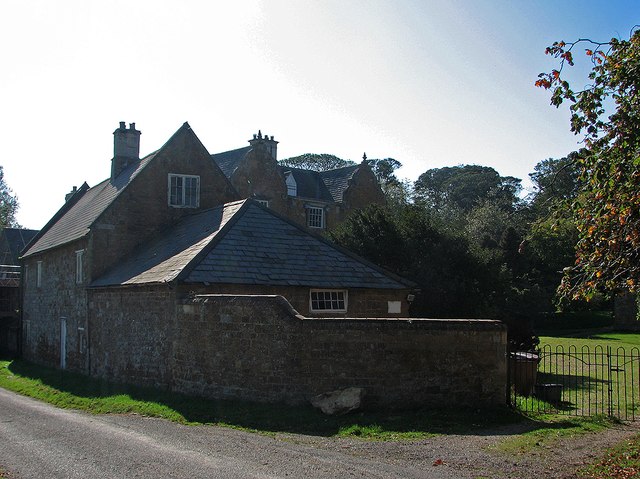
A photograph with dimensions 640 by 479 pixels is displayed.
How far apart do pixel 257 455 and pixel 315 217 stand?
1496 inches

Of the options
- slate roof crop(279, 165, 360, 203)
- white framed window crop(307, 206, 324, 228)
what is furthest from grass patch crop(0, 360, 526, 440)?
slate roof crop(279, 165, 360, 203)

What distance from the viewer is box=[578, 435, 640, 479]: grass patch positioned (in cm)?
1005

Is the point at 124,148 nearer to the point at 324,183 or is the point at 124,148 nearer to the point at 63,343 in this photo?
the point at 63,343

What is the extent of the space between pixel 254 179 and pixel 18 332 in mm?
17257

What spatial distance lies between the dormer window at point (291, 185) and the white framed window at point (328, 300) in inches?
1078

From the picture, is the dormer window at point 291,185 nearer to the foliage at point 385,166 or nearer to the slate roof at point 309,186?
the slate roof at point 309,186

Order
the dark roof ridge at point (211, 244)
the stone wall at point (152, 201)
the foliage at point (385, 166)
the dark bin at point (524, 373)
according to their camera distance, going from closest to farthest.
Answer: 1. the dark bin at point (524, 373)
2. the dark roof ridge at point (211, 244)
3. the stone wall at point (152, 201)
4. the foliage at point (385, 166)

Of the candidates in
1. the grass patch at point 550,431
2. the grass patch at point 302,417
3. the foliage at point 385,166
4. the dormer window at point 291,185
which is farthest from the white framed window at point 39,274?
the foliage at point 385,166

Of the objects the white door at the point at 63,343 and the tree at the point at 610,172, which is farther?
the white door at the point at 63,343

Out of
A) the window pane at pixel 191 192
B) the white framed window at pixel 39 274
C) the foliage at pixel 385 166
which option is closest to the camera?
the window pane at pixel 191 192

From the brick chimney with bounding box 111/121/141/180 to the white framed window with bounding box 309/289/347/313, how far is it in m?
16.3

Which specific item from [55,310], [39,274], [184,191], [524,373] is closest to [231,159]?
[39,274]

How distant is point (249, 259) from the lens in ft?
65.5

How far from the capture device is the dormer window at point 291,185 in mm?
48022
